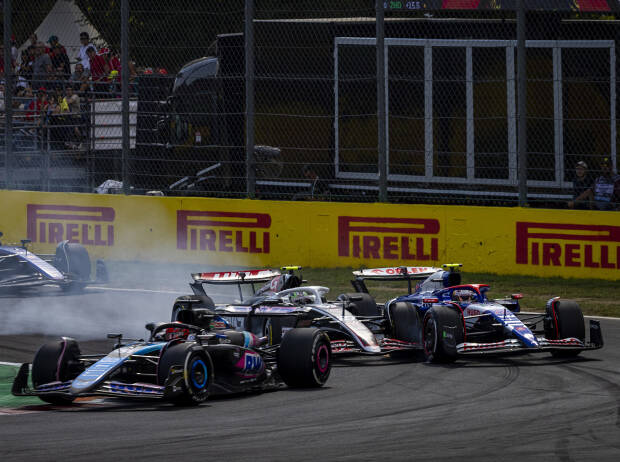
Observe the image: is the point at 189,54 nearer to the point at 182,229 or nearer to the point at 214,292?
the point at 182,229

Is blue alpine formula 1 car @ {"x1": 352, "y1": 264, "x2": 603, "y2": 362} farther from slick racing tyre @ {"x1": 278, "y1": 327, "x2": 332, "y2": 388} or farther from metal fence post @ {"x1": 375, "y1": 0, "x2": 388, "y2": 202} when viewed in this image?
metal fence post @ {"x1": 375, "y1": 0, "x2": 388, "y2": 202}

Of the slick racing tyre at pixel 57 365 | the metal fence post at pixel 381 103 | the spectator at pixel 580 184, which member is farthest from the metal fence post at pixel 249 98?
the slick racing tyre at pixel 57 365

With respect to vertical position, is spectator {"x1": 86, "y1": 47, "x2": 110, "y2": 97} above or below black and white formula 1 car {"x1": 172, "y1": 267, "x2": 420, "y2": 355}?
above

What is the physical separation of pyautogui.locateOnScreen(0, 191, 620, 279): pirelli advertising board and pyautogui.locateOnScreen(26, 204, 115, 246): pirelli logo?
0.02 metres

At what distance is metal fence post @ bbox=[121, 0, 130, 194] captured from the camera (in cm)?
1828

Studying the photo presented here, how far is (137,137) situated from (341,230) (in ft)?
13.6

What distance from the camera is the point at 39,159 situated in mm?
21297

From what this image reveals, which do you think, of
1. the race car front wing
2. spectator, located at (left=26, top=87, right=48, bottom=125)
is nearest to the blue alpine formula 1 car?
the race car front wing

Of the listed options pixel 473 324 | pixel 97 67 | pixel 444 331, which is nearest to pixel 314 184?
pixel 97 67

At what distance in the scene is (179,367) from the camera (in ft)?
28.6

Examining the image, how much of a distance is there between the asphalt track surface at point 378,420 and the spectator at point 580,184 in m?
5.04

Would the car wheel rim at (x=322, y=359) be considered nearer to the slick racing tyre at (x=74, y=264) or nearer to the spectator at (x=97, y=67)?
the slick racing tyre at (x=74, y=264)

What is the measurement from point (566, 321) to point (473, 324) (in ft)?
3.02

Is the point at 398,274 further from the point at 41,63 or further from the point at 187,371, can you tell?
the point at 41,63
